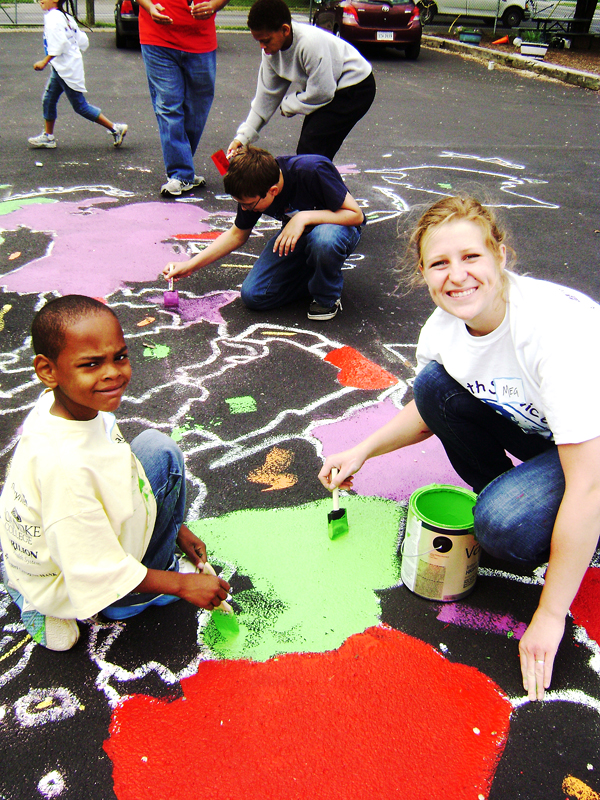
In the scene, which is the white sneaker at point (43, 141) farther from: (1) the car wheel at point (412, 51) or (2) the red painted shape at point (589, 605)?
(1) the car wheel at point (412, 51)

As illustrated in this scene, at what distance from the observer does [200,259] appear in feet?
11.8

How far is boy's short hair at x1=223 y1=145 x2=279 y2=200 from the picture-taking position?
3.23m

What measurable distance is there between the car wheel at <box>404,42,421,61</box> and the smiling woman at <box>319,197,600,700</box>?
1283cm

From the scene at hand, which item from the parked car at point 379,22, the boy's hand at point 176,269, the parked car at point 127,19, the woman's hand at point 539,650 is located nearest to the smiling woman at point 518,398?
the woman's hand at point 539,650

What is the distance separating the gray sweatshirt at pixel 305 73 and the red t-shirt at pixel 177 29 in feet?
3.82

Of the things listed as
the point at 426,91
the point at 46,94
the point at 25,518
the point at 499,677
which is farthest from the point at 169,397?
the point at 426,91

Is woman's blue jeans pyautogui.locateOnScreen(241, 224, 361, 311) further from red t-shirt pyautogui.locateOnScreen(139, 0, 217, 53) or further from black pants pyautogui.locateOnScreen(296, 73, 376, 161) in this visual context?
red t-shirt pyautogui.locateOnScreen(139, 0, 217, 53)

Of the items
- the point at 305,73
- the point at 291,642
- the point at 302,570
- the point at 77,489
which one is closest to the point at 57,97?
the point at 305,73

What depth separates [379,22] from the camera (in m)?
12.4

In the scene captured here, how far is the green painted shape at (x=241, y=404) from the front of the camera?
296 cm

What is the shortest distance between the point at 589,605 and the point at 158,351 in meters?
2.29

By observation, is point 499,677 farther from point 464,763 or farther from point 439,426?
point 439,426

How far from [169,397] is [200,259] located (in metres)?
0.95

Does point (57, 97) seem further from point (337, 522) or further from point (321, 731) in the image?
point (321, 731)
